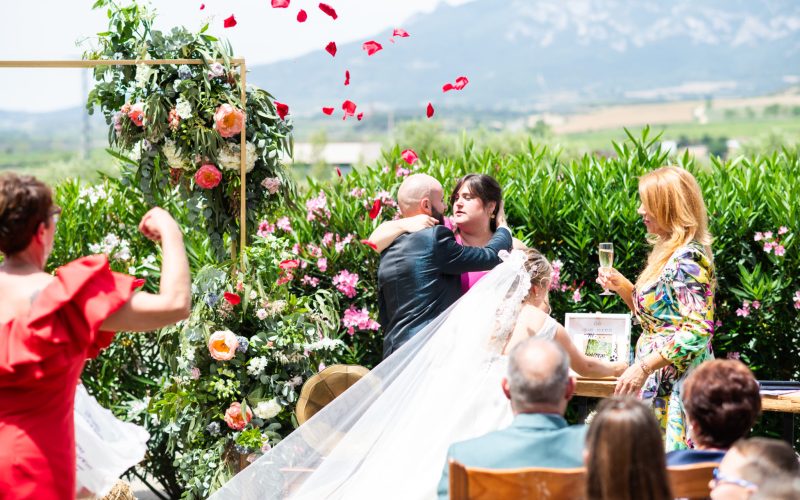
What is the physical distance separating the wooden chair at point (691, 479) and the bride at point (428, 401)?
1.18 meters

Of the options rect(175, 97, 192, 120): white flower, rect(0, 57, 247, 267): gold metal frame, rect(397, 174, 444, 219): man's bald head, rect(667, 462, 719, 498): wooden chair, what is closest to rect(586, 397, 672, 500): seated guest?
rect(667, 462, 719, 498): wooden chair

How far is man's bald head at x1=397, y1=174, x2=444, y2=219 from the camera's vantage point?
498 centimetres

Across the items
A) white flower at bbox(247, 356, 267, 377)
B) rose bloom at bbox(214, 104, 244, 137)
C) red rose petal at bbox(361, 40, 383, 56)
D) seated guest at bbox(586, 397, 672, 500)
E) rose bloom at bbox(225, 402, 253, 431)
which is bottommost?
rose bloom at bbox(225, 402, 253, 431)

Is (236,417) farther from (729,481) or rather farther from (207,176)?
(729,481)

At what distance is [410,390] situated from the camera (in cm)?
435

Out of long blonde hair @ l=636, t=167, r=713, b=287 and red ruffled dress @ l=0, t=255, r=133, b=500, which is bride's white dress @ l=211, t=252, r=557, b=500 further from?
red ruffled dress @ l=0, t=255, r=133, b=500

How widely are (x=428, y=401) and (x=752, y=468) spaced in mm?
1682

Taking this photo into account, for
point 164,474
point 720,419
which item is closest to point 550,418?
point 720,419

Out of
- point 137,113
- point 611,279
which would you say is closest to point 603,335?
point 611,279

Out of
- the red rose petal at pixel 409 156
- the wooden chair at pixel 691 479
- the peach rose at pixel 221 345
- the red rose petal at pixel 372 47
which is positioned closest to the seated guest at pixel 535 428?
the wooden chair at pixel 691 479

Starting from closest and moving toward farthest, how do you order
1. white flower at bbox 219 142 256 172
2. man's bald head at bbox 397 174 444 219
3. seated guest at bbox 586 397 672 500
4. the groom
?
seated guest at bbox 586 397 672 500 < the groom < man's bald head at bbox 397 174 444 219 < white flower at bbox 219 142 256 172

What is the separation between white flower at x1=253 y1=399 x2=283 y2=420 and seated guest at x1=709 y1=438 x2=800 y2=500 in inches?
115

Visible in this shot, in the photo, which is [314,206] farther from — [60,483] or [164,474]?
[60,483]

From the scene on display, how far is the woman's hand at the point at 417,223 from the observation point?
4816 millimetres
